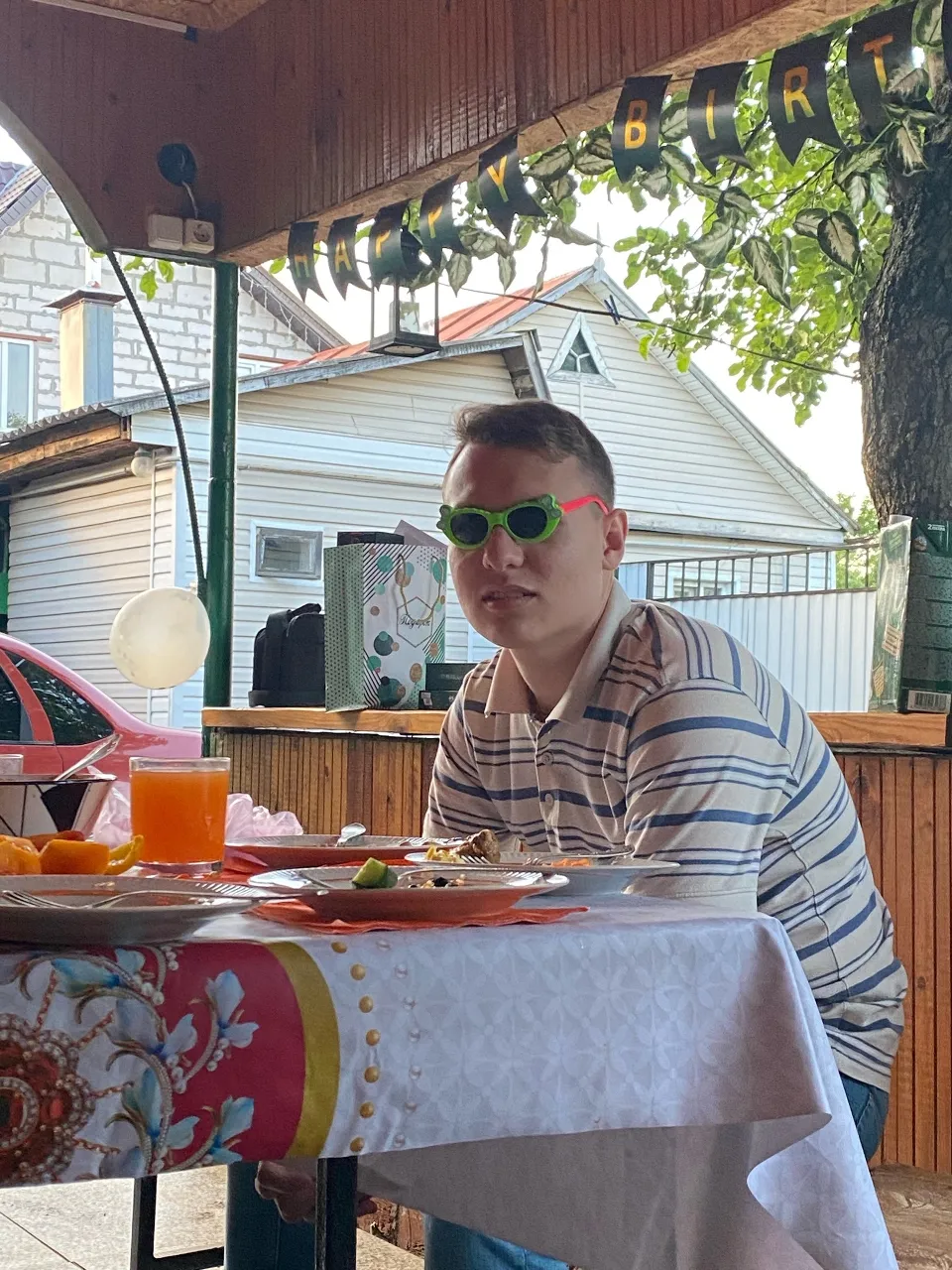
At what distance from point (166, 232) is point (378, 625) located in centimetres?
129

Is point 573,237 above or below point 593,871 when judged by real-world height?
above

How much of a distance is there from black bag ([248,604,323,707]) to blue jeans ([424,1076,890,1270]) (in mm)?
2836

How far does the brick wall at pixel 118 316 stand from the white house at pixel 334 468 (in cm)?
271

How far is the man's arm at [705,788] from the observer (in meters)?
1.52

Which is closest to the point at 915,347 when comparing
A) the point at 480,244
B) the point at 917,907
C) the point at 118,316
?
the point at 480,244

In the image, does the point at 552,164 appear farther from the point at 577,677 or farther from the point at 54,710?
the point at 54,710

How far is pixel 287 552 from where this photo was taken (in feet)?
44.5

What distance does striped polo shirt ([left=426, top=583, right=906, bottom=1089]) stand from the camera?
1.56 meters

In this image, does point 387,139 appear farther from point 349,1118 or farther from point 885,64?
point 349,1118

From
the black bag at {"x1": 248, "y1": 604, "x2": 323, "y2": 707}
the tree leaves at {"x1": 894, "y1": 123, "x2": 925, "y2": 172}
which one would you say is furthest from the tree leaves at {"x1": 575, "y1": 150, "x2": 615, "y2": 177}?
the black bag at {"x1": 248, "y1": 604, "x2": 323, "y2": 707}

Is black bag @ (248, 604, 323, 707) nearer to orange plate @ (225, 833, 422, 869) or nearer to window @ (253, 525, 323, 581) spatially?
orange plate @ (225, 833, 422, 869)

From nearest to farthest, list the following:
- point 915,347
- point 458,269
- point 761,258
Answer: point 761,258 < point 458,269 < point 915,347

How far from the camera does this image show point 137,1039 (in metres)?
0.87

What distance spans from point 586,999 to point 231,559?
341 cm
